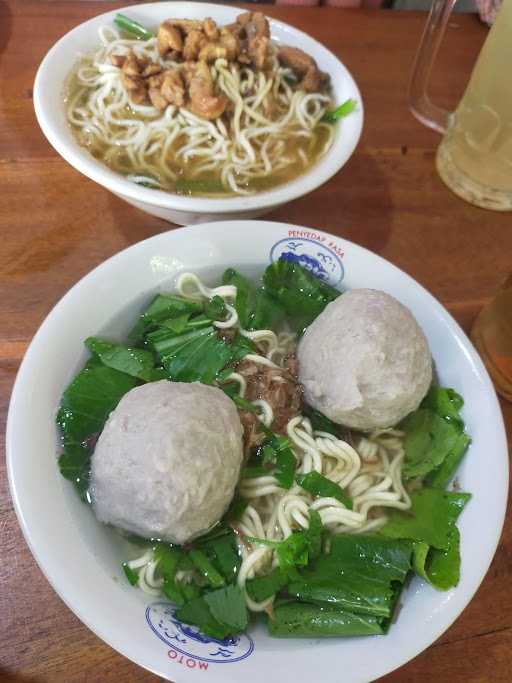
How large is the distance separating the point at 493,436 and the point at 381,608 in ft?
1.13

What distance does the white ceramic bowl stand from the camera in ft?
3.89

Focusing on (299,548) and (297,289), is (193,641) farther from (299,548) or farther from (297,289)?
(297,289)

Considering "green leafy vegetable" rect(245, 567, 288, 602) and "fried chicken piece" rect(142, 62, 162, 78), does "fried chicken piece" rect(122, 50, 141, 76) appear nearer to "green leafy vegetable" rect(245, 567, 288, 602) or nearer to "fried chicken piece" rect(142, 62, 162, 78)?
"fried chicken piece" rect(142, 62, 162, 78)

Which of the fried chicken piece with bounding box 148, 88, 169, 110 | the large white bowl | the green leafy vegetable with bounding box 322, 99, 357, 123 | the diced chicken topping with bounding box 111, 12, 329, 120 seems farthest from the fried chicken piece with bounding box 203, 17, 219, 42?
the large white bowl

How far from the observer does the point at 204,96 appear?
4.76 feet

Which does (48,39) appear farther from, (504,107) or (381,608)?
(381,608)

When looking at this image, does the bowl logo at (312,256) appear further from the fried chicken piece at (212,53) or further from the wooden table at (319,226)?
the fried chicken piece at (212,53)

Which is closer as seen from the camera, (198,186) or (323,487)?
(323,487)

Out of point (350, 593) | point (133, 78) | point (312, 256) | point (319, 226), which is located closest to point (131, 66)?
point (133, 78)

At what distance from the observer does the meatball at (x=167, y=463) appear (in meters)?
0.82

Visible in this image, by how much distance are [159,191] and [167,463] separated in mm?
652

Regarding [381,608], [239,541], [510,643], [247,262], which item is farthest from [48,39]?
[510,643]

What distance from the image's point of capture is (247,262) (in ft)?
3.83

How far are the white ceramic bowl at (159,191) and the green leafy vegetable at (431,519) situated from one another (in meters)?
0.67
